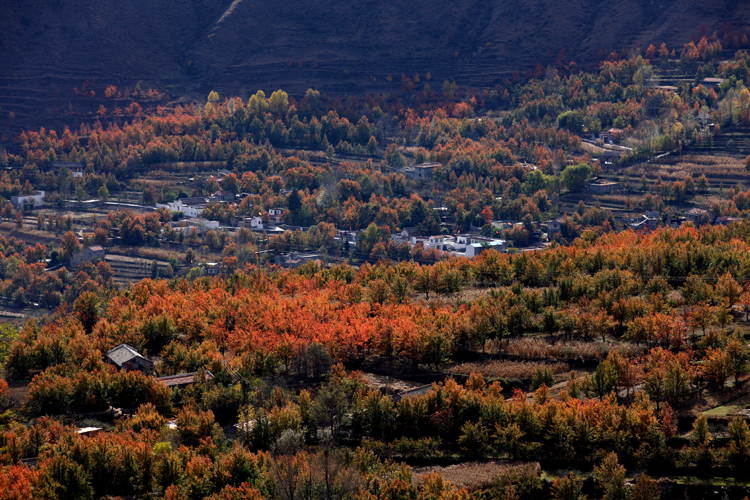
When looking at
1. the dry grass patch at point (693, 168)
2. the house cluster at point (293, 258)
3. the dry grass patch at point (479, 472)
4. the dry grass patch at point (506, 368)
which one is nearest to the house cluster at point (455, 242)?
the house cluster at point (293, 258)

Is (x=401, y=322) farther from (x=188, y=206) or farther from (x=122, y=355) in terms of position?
(x=188, y=206)

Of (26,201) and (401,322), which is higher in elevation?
(26,201)

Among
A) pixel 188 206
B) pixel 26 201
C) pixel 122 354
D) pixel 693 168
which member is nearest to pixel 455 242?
pixel 693 168

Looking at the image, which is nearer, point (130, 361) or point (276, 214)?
point (130, 361)

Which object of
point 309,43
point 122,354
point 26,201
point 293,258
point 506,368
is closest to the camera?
point 506,368

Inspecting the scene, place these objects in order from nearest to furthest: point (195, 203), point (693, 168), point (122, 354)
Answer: point (122, 354) → point (693, 168) → point (195, 203)

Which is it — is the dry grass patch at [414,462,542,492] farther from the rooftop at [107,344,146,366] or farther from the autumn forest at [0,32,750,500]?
the rooftop at [107,344,146,366]

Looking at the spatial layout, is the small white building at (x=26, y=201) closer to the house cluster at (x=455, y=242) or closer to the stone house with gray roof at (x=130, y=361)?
the house cluster at (x=455, y=242)

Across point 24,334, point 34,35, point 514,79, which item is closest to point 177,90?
point 34,35
